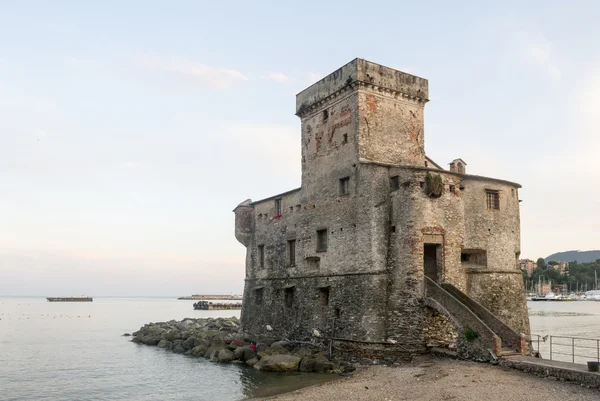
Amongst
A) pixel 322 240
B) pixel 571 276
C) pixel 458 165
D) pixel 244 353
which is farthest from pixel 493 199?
pixel 571 276

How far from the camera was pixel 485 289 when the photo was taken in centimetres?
2781

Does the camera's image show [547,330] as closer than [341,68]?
No

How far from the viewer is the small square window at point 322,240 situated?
1185 inches

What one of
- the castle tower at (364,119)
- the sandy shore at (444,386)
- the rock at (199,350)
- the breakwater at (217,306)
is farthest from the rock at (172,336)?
the breakwater at (217,306)

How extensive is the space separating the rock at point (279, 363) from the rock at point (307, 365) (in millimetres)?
430

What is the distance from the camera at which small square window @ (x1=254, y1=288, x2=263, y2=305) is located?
120 ft

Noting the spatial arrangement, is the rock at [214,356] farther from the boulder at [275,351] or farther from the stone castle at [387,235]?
the stone castle at [387,235]

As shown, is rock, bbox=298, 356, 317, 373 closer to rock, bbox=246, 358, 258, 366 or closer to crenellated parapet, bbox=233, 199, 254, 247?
rock, bbox=246, 358, 258, 366

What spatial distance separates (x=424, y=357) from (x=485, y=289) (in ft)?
20.1

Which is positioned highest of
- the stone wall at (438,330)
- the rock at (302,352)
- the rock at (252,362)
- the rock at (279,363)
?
the stone wall at (438,330)

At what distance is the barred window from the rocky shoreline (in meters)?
11.5

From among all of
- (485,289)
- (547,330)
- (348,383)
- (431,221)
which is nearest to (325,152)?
(431,221)

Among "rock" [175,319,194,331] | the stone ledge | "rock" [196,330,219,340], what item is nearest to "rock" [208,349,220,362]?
"rock" [196,330,219,340]

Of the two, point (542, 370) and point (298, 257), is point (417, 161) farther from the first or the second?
point (542, 370)
